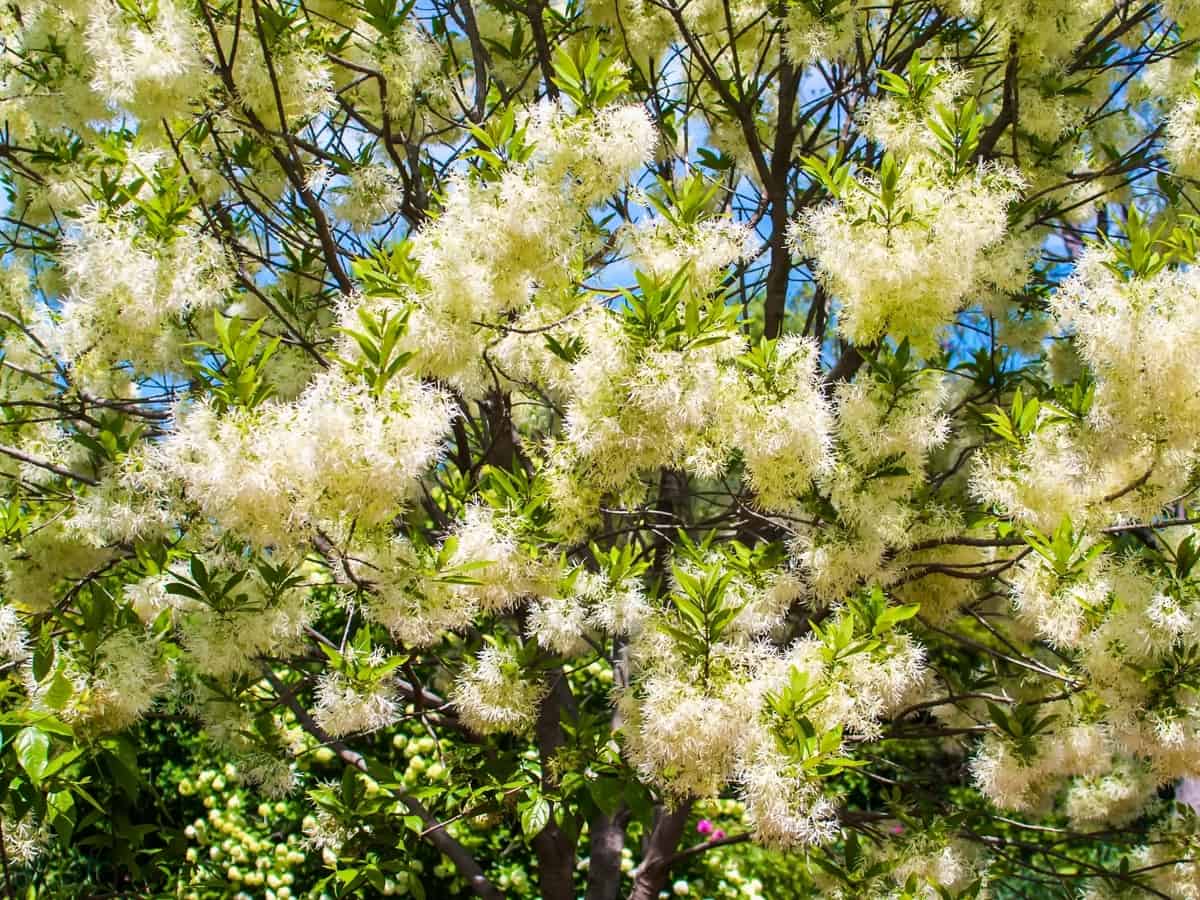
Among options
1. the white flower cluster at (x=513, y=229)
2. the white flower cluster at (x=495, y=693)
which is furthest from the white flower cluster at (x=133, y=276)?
the white flower cluster at (x=495, y=693)

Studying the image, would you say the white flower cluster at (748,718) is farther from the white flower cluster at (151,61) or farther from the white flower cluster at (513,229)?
the white flower cluster at (151,61)

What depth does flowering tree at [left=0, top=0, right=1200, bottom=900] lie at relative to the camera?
2529 millimetres

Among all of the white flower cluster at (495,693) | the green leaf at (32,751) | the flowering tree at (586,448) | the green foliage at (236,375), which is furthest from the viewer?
the white flower cluster at (495,693)

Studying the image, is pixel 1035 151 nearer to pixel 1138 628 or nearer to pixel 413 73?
pixel 1138 628

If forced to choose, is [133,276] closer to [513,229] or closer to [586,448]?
[513,229]

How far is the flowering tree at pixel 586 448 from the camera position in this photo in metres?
2.53

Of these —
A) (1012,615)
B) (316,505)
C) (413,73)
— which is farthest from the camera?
(1012,615)

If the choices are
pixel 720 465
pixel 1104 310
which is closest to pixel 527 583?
pixel 720 465

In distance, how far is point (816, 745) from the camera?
8.23 feet

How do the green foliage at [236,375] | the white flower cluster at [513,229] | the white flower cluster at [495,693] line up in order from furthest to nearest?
1. the white flower cluster at [495,693]
2. the white flower cluster at [513,229]
3. the green foliage at [236,375]

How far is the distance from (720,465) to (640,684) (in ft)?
2.07

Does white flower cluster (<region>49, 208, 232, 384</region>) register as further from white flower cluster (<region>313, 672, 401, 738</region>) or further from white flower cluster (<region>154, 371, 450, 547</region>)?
white flower cluster (<region>313, 672, 401, 738</region>)

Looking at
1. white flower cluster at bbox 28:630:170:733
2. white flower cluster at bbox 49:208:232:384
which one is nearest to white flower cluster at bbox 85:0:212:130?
white flower cluster at bbox 49:208:232:384

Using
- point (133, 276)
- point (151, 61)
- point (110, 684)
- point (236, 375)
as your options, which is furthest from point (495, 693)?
point (151, 61)
